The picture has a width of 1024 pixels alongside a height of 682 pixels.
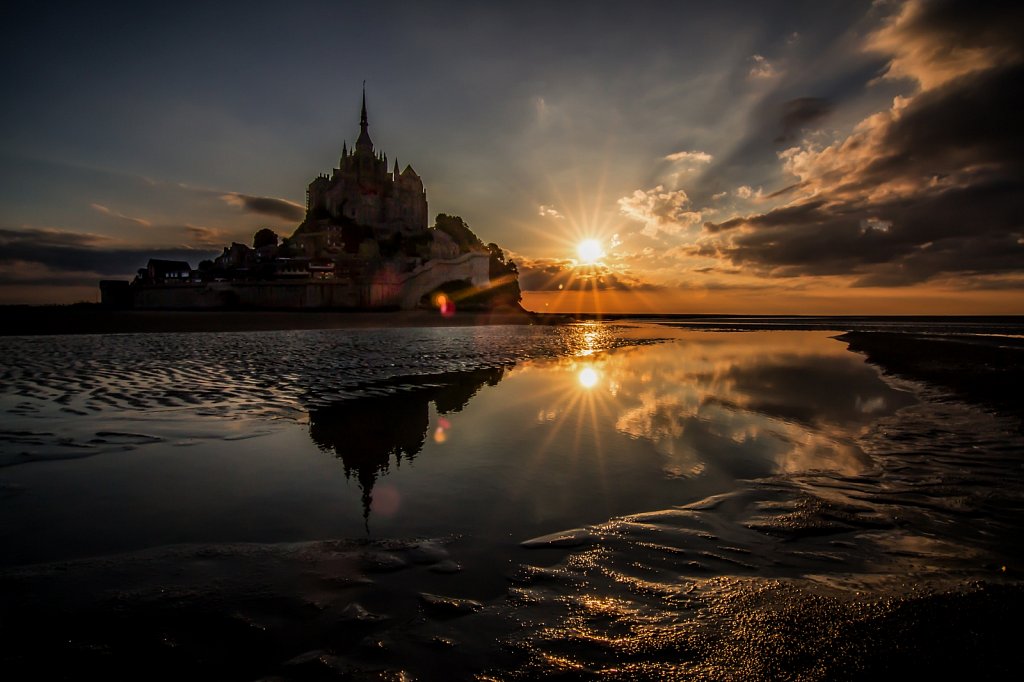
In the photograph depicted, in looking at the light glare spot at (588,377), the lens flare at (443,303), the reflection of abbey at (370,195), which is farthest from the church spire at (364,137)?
the light glare spot at (588,377)

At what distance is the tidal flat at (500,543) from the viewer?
103 inches

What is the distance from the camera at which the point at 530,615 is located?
3.01 meters

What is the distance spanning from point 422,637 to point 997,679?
3.05 m

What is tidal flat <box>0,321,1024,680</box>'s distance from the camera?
2.61 metres

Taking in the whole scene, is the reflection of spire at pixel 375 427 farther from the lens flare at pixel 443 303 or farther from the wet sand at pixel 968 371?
the lens flare at pixel 443 303

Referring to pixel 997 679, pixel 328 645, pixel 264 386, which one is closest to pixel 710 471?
pixel 997 679

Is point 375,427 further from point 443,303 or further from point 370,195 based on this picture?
point 370,195

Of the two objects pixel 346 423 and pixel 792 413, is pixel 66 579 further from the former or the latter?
pixel 792 413

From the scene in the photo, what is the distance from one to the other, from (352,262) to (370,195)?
→ 32652 mm

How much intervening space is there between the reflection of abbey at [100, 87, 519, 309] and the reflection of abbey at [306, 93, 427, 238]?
26 centimetres

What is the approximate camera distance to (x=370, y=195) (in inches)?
4432

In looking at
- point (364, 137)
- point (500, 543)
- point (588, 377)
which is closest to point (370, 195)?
point (364, 137)

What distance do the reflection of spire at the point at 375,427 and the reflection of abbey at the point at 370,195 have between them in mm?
107636

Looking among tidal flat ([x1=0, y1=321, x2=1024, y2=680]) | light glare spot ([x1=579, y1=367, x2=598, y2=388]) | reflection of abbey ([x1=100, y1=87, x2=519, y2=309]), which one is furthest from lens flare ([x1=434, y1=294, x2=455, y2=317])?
tidal flat ([x1=0, y1=321, x2=1024, y2=680])
